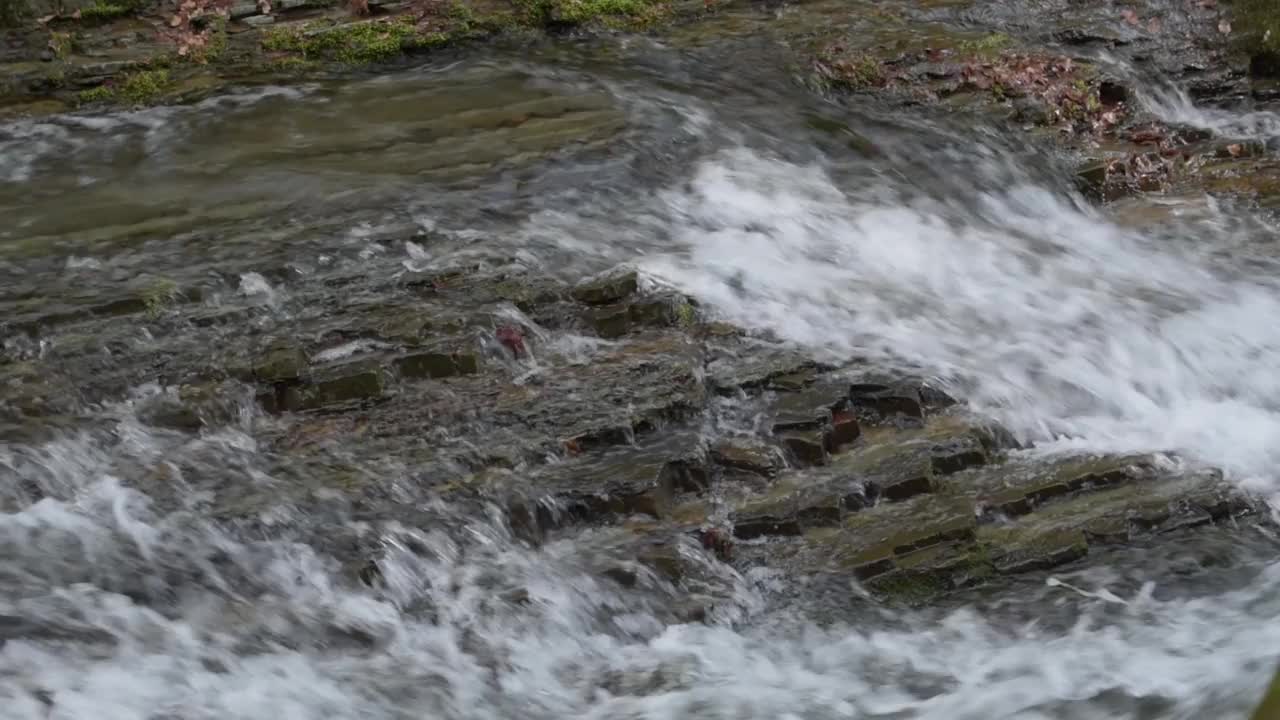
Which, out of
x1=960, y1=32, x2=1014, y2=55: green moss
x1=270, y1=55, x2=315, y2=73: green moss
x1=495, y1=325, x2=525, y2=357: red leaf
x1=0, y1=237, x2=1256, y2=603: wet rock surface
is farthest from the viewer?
x1=960, y1=32, x2=1014, y2=55: green moss

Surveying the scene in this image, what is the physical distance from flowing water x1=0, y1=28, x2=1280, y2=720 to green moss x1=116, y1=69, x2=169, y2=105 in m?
0.37

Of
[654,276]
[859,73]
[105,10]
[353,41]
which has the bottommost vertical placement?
[654,276]

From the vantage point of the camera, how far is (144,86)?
35.8ft

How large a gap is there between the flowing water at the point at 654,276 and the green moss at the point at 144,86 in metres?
0.37

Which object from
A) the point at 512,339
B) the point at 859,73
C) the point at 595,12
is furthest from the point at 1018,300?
the point at 595,12

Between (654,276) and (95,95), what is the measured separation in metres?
5.73

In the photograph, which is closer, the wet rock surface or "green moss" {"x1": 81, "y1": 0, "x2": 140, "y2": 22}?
the wet rock surface

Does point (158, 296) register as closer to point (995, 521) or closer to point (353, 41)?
point (995, 521)

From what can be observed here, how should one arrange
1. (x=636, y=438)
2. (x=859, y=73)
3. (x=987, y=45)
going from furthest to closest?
(x=987, y=45) < (x=859, y=73) < (x=636, y=438)

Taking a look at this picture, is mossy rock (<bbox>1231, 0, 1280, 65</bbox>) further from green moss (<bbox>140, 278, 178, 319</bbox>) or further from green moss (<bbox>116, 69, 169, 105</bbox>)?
green moss (<bbox>140, 278, 178, 319</bbox>)

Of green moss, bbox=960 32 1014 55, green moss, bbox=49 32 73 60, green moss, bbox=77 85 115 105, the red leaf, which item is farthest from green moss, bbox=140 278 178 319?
green moss, bbox=960 32 1014 55

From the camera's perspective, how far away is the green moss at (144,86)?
10.8 meters

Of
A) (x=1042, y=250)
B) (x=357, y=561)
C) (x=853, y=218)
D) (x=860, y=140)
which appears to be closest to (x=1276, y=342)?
(x=1042, y=250)

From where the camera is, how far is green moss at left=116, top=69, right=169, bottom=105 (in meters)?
10.8
